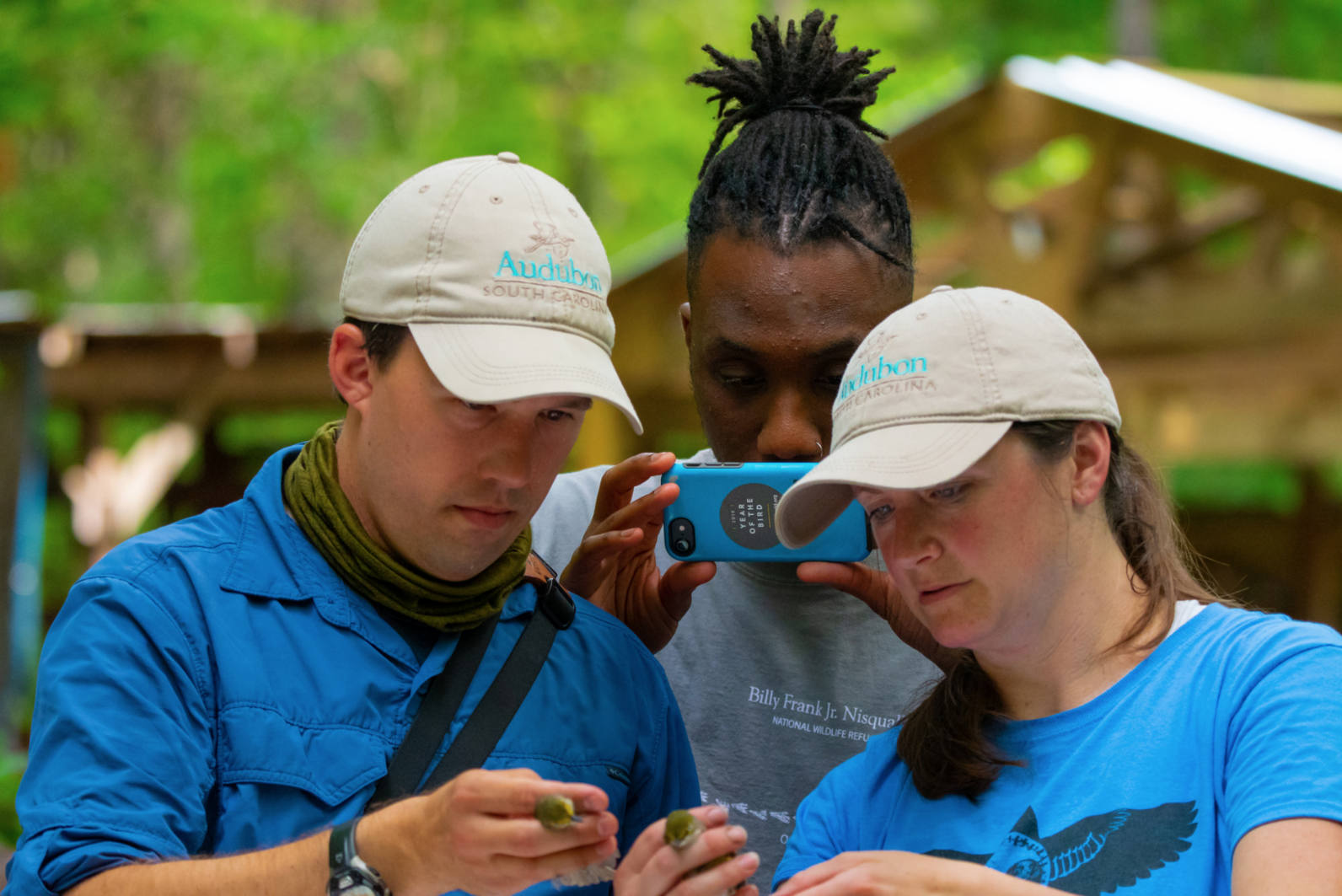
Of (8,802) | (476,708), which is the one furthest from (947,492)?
(8,802)

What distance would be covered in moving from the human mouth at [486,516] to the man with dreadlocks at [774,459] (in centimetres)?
42

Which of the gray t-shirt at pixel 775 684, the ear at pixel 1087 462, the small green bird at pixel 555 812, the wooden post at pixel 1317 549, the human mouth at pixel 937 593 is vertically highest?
the ear at pixel 1087 462

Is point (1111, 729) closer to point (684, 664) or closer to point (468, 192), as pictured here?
point (684, 664)

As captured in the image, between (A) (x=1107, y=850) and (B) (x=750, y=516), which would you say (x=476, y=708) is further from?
(A) (x=1107, y=850)

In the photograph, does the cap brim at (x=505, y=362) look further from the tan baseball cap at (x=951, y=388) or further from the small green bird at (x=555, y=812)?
the small green bird at (x=555, y=812)

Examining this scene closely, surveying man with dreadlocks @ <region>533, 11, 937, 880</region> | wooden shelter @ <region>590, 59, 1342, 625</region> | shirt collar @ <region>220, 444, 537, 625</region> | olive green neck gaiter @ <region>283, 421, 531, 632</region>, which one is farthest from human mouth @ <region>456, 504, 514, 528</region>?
wooden shelter @ <region>590, 59, 1342, 625</region>

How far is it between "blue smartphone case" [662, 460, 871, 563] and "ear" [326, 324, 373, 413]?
30.6 inches

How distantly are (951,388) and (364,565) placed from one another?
1.05m

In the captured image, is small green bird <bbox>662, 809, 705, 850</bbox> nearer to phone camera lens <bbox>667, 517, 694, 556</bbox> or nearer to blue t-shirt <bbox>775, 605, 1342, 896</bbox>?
blue t-shirt <bbox>775, 605, 1342, 896</bbox>

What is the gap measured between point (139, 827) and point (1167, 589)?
1703 millimetres

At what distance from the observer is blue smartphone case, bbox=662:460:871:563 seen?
2721 mm

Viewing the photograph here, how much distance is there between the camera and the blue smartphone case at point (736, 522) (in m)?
2.72

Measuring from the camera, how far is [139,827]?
1.86m

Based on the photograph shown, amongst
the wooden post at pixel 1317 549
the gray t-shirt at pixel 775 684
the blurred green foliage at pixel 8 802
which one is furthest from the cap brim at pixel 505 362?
the wooden post at pixel 1317 549
